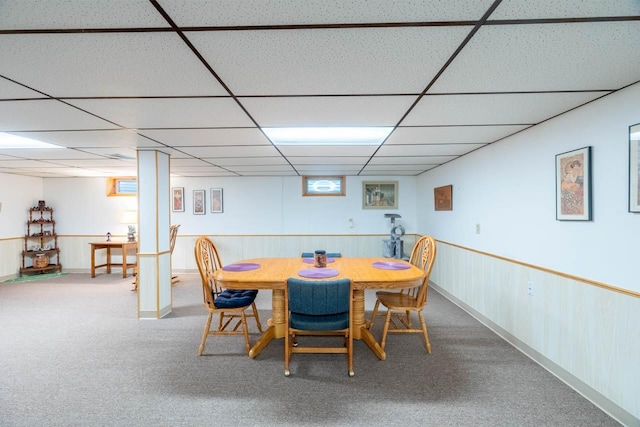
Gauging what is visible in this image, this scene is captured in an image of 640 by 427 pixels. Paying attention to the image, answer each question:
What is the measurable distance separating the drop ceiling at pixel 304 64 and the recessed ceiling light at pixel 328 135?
176 millimetres

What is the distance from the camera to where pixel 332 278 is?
249 centimetres

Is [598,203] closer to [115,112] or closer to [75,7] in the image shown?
[75,7]

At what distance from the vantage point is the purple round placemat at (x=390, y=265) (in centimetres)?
285

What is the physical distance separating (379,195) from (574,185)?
388cm

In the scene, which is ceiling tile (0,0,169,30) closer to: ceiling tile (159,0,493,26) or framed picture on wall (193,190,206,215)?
ceiling tile (159,0,493,26)

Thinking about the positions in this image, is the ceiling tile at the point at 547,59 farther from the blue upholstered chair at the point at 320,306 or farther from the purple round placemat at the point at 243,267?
the purple round placemat at the point at 243,267

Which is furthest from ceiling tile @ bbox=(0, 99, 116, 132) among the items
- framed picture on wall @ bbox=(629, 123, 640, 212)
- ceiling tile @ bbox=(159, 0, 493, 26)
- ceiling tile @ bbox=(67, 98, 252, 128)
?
framed picture on wall @ bbox=(629, 123, 640, 212)

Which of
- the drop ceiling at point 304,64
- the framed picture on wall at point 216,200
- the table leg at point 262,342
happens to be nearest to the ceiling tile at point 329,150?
the drop ceiling at point 304,64

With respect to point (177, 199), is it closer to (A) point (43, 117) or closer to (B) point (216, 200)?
(B) point (216, 200)

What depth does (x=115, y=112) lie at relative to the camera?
2.14 m

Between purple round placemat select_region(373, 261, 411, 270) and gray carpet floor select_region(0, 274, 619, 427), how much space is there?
2.40 ft

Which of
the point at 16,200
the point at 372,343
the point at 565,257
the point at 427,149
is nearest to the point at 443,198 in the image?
the point at 427,149

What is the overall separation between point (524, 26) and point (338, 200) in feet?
15.9

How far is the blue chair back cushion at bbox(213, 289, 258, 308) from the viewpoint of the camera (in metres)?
2.69
